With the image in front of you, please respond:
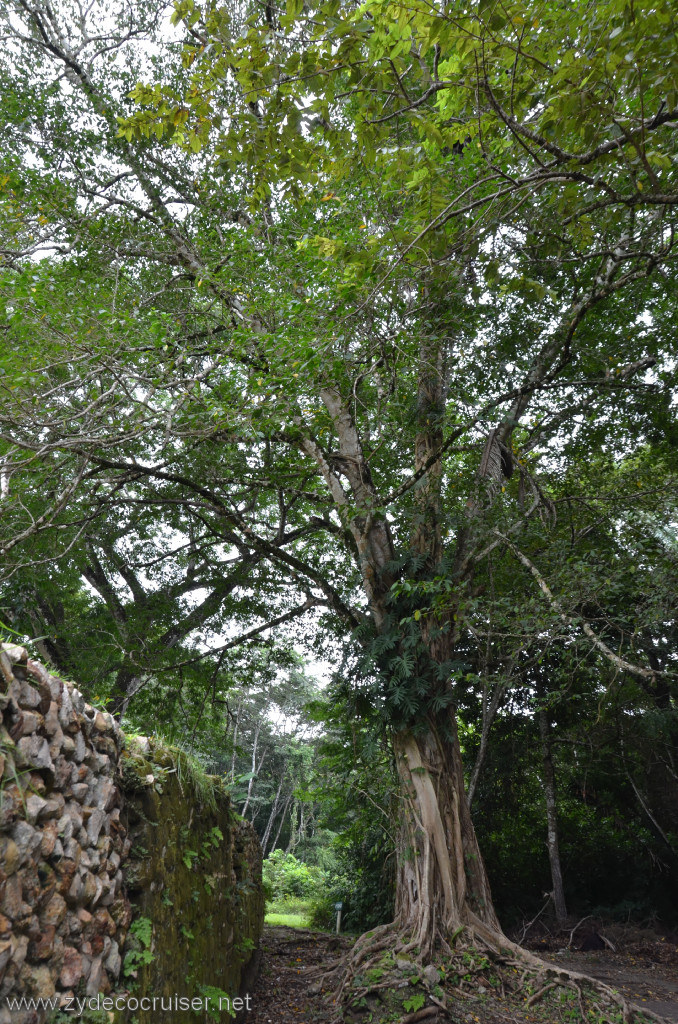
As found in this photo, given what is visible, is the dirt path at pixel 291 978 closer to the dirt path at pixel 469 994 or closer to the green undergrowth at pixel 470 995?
the dirt path at pixel 469 994

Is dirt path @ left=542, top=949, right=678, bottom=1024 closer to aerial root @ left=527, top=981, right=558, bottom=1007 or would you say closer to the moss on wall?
aerial root @ left=527, top=981, right=558, bottom=1007

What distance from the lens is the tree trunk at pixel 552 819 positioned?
804 cm

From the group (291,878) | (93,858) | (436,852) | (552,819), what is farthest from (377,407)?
(291,878)

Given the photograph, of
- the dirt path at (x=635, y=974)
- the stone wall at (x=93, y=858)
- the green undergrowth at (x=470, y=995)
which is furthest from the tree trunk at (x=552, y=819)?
the stone wall at (x=93, y=858)

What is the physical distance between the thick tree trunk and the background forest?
64mm

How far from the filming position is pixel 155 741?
3779mm

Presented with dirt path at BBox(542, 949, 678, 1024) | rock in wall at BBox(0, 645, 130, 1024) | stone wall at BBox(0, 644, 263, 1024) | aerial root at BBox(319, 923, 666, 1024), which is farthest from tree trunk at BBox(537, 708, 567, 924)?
rock in wall at BBox(0, 645, 130, 1024)

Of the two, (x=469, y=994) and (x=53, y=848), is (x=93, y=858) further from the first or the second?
(x=469, y=994)

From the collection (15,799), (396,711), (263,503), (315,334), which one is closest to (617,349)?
(315,334)

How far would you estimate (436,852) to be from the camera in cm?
580

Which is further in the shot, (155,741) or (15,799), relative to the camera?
(155,741)

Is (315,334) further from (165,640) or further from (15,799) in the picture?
(165,640)

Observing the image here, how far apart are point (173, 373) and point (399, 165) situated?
3.24 m

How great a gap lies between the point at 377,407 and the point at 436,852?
4.57 metres
